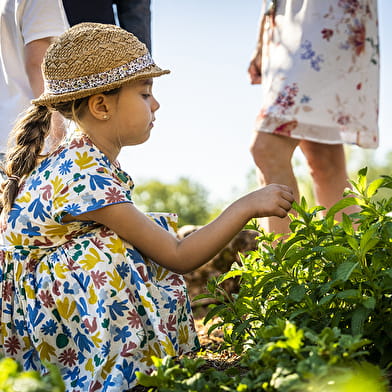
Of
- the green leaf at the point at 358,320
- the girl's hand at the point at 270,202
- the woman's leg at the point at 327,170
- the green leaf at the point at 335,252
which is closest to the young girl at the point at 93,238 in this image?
the girl's hand at the point at 270,202

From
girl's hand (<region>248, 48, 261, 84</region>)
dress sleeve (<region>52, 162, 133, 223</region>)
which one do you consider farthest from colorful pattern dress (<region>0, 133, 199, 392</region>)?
girl's hand (<region>248, 48, 261, 84</region>)

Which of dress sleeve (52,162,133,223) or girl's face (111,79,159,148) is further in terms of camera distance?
girl's face (111,79,159,148)

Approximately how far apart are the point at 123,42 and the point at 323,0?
1238 mm

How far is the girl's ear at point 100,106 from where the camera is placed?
242cm

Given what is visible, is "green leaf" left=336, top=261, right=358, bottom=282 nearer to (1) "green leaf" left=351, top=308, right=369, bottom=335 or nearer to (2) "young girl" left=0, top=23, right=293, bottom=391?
(1) "green leaf" left=351, top=308, right=369, bottom=335

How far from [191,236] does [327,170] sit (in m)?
1.40

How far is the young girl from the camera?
7.03ft

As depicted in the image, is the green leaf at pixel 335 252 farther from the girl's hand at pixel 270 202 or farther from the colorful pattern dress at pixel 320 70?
the colorful pattern dress at pixel 320 70

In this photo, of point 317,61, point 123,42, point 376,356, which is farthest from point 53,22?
point 376,356

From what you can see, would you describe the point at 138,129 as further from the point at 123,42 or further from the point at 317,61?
the point at 317,61

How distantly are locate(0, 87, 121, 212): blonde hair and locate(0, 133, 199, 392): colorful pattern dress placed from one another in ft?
0.22

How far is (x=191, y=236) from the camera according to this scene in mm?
2227

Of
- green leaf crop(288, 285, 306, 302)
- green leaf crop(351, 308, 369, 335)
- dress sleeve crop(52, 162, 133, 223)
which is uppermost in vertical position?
dress sleeve crop(52, 162, 133, 223)

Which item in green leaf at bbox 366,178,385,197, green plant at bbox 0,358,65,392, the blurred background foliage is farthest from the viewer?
the blurred background foliage
